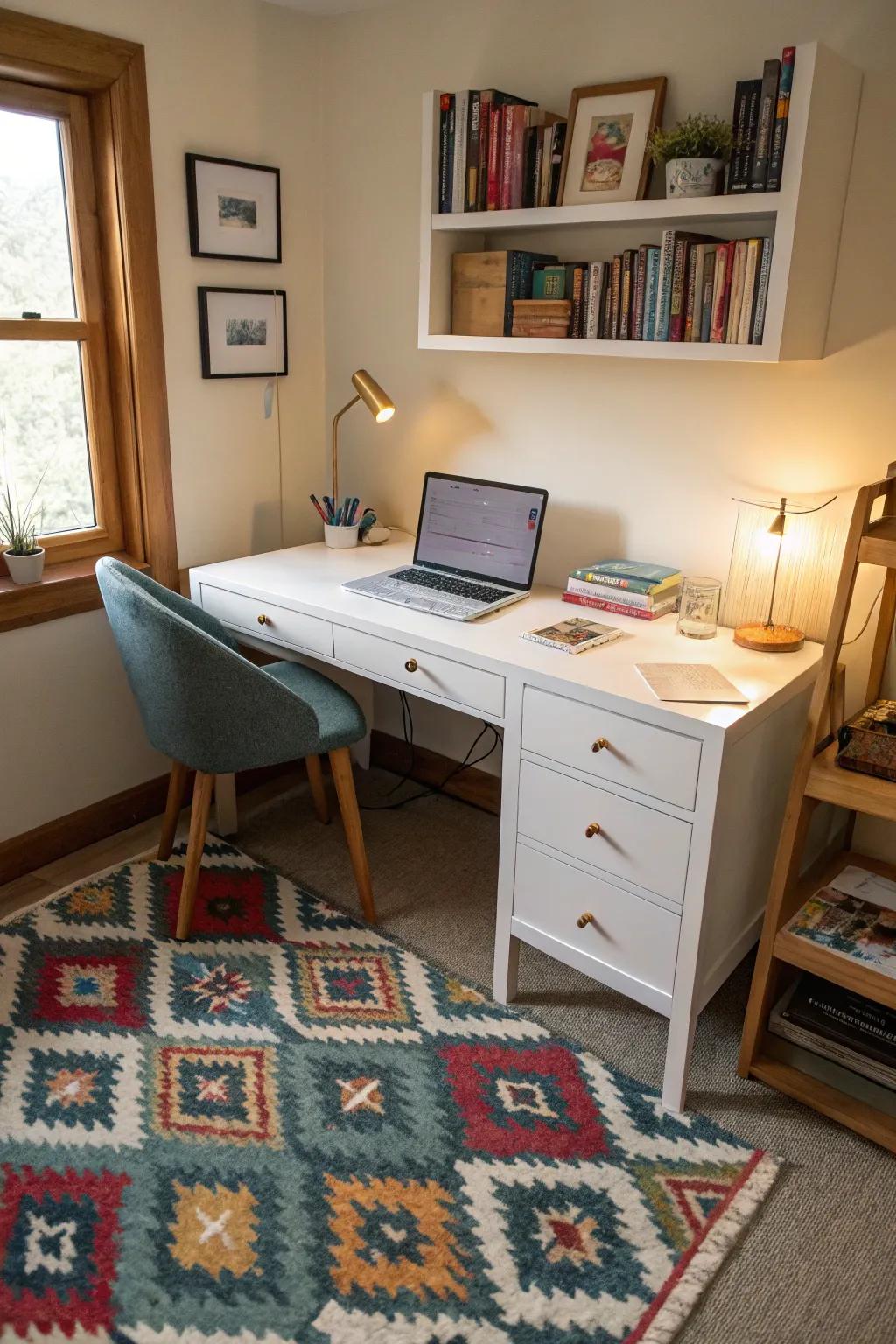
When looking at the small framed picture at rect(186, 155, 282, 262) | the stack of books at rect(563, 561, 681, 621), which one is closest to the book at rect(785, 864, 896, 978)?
the stack of books at rect(563, 561, 681, 621)

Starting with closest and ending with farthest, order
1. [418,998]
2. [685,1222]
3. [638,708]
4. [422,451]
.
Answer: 1. [685,1222]
2. [638,708]
3. [418,998]
4. [422,451]

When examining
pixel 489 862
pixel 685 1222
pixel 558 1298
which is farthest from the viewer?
pixel 489 862

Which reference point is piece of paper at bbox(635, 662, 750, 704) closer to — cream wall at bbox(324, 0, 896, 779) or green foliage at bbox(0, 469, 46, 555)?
cream wall at bbox(324, 0, 896, 779)

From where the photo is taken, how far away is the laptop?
2266 mm

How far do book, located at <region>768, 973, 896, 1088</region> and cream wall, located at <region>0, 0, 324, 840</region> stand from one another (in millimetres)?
1801

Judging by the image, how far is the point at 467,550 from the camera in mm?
2416

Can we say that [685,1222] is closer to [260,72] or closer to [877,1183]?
[877,1183]

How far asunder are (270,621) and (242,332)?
88 centimetres

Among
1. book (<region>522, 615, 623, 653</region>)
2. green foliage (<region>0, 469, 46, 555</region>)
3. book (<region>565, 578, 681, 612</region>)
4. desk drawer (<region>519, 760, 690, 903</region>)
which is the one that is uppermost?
green foliage (<region>0, 469, 46, 555</region>)

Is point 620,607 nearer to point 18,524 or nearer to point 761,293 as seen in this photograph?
point 761,293

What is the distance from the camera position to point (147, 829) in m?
2.73

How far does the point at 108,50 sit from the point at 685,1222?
2.63m

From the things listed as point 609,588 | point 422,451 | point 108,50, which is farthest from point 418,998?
point 108,50

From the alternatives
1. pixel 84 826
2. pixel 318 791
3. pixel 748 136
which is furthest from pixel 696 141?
pixel 84 826
